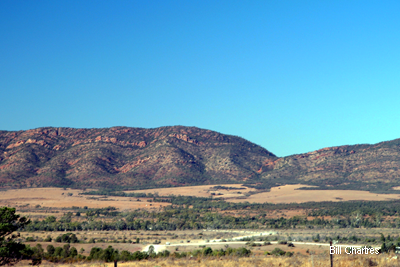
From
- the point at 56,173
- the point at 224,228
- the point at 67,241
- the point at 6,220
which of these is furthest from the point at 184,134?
the point at 6,220

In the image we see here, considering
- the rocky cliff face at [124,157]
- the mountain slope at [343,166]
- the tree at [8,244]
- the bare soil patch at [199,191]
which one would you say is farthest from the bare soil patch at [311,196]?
the tree at [8,244]

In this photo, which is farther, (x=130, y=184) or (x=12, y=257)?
(x=130, y=184)

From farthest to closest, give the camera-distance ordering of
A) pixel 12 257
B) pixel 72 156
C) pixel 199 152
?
1. pixel 199 152
2. pixel 72 156
3. pixel 12 257

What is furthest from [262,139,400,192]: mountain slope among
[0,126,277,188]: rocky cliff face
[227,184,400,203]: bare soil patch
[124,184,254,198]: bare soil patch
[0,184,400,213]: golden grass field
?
[124,184,254,198]: bare soil patch

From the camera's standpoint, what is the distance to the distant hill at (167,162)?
13162 cm

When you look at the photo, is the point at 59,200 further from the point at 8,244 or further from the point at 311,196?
the point at 8,244

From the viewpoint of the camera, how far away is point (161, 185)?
132m

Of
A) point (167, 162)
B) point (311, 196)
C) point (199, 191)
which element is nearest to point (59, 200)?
point (199, 191)

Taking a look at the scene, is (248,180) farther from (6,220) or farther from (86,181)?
(6,220)

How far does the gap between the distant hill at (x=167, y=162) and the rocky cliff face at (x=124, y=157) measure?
29cm

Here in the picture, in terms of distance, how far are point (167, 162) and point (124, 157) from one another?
64.7 ft

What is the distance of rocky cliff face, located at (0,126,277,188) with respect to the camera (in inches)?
5438

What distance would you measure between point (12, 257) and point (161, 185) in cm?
10715

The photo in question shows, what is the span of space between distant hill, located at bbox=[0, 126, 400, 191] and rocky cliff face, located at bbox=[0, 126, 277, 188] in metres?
0.29
